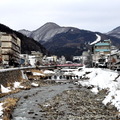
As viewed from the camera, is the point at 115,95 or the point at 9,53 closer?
the point at 115,95

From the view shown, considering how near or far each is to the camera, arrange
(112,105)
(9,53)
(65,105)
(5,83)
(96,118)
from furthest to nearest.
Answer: (9,53), (5,83), (65,105), (112,105), (96,118)

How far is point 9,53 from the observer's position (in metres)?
148

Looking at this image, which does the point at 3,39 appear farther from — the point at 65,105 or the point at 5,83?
the point at 65,105

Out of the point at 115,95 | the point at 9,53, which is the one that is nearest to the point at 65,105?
the point at 115,95

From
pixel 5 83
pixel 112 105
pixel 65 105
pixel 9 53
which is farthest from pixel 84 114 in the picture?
pixel 9 53

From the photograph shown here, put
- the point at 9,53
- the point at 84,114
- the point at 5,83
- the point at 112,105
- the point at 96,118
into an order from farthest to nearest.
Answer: the point at 9,53, the point at 5,83, the point at 112,105, the point at 84,114, the point at 96,118

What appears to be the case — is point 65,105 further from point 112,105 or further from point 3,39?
point 3,39

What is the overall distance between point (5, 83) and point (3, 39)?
87.9m

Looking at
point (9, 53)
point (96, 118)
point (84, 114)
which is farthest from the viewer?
point (9, 53)

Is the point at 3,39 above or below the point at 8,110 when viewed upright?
above

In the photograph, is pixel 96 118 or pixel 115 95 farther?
pixel 115 95

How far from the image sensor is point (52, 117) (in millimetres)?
32500

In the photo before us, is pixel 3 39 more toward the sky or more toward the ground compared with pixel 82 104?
more toward the sky

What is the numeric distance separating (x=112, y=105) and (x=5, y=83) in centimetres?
3624
